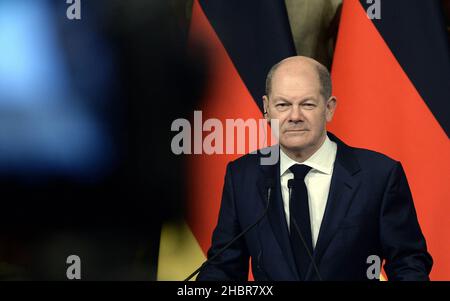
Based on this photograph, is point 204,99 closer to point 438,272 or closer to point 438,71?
point 438,71

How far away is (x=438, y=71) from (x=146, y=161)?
122 cm

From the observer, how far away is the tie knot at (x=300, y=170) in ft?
6.34

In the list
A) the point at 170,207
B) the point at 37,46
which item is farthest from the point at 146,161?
the point at 37,46

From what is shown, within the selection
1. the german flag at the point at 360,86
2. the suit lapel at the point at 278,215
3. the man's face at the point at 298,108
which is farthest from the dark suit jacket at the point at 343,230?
the german flag at the point at 360,86

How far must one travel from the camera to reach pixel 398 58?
2736 millimetres

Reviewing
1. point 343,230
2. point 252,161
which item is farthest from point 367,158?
point 252,161

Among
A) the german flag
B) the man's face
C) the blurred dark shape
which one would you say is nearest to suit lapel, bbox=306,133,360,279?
the man's face

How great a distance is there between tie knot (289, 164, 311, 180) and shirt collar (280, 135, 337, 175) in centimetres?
1

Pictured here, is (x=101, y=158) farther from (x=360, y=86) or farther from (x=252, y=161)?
Result: (x=360, y=86)

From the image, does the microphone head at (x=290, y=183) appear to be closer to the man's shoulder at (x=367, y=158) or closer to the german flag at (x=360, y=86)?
the man's shoulder at (x=367, y=158)

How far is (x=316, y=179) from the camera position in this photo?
196 cm

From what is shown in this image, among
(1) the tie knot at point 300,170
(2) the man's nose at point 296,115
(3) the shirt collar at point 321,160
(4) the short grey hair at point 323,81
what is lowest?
(1) the tie knot at point 300,170

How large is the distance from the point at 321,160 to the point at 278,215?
0.70 ft
